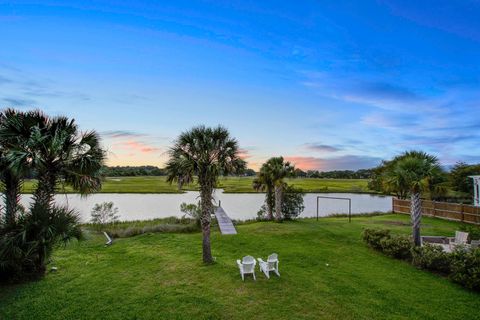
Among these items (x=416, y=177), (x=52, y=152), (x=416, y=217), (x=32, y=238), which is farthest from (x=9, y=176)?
(x=416, y=217)

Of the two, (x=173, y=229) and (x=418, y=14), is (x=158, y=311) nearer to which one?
(x=173, y=229)

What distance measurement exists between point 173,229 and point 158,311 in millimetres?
11223

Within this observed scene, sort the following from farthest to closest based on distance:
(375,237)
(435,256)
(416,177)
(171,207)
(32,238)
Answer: (171,207), (375,237), (416,177), (435,256), (32,238)

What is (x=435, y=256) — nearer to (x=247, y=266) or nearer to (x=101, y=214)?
(x=247, y=266)

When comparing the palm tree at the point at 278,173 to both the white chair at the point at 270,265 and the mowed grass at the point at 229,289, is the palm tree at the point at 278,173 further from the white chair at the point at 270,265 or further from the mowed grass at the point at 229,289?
the white chair at the point at 270,265

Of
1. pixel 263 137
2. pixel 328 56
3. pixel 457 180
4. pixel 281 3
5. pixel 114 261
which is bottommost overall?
pixel 114 261

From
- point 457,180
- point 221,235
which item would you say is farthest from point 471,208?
point 221,235

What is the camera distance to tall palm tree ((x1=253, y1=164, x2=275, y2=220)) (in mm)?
20750

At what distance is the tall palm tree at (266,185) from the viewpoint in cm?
2075

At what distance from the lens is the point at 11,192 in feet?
30.6

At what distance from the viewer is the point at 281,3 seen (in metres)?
13.1

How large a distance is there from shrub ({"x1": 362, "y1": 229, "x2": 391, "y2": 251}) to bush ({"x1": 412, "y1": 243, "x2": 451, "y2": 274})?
1.80 m

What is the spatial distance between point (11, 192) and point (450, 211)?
28358 mm

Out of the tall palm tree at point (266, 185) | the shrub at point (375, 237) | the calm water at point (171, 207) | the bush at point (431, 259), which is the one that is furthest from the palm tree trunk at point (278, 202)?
the bush at point (431, 259)
